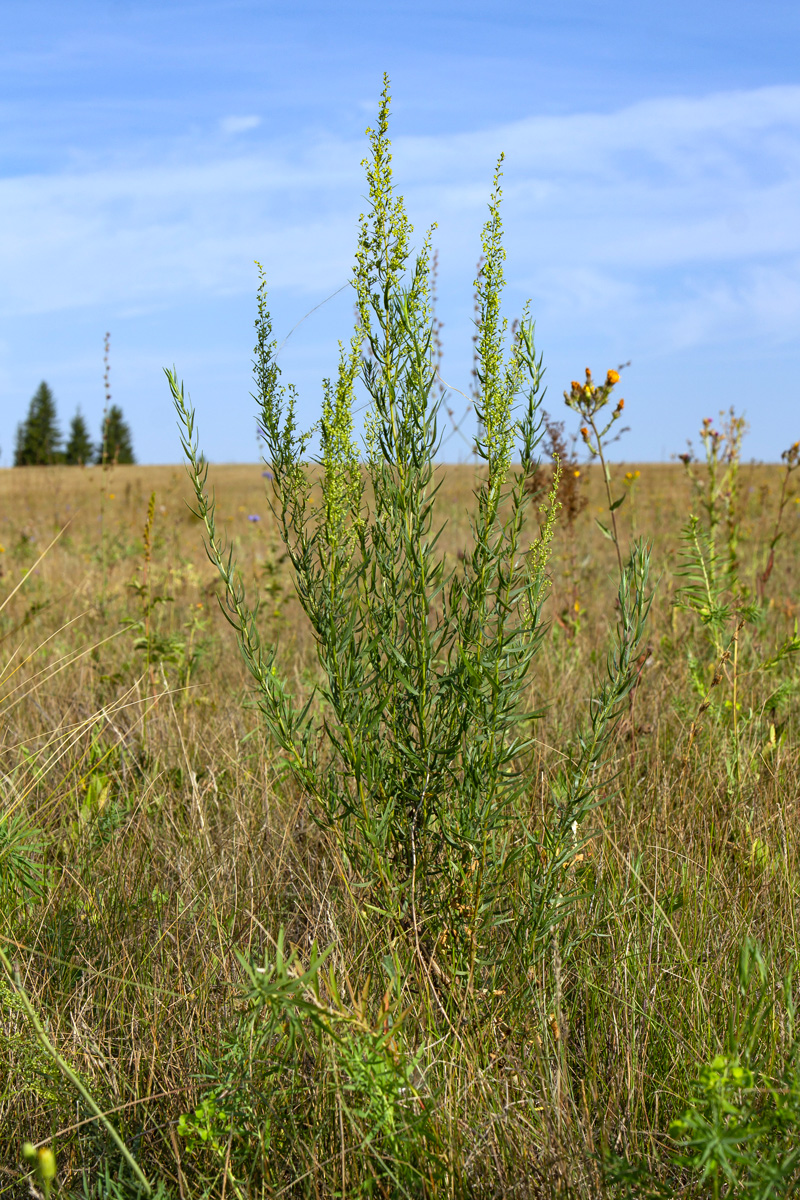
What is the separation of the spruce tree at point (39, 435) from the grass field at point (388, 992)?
145 ft

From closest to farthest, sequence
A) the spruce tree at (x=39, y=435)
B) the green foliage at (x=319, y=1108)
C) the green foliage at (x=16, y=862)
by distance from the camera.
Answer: the green foliage at (x=319, y=1108)
the green foliage at (x=16, y=862)
the spruce tree at (x=39, y=435)

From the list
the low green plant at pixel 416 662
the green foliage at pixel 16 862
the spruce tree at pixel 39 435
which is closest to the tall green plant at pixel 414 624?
the low green plant at pixel 416 662

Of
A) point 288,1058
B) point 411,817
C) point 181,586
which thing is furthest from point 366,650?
point 181,586

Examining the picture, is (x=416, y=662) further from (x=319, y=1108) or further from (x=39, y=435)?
(x=39, y=435)

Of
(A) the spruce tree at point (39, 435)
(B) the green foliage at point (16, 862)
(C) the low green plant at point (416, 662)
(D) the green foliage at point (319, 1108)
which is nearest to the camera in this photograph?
(D) the green foliage at point (319, 1108)

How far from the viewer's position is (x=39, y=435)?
5956 cm

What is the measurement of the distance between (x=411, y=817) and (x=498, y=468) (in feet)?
2.37

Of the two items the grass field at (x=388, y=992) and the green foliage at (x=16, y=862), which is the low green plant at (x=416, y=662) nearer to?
the grass field at (x=388, y=992)

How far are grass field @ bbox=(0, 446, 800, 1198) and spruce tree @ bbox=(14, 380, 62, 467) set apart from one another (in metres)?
44.3

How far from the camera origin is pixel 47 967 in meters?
1.97

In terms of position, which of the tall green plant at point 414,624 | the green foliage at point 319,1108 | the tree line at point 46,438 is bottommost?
the green foliage at point 319,1108

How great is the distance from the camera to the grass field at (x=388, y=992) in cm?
131

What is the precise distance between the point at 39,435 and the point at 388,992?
64.6 metres

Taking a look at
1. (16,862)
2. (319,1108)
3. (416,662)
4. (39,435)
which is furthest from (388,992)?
(39,435)
